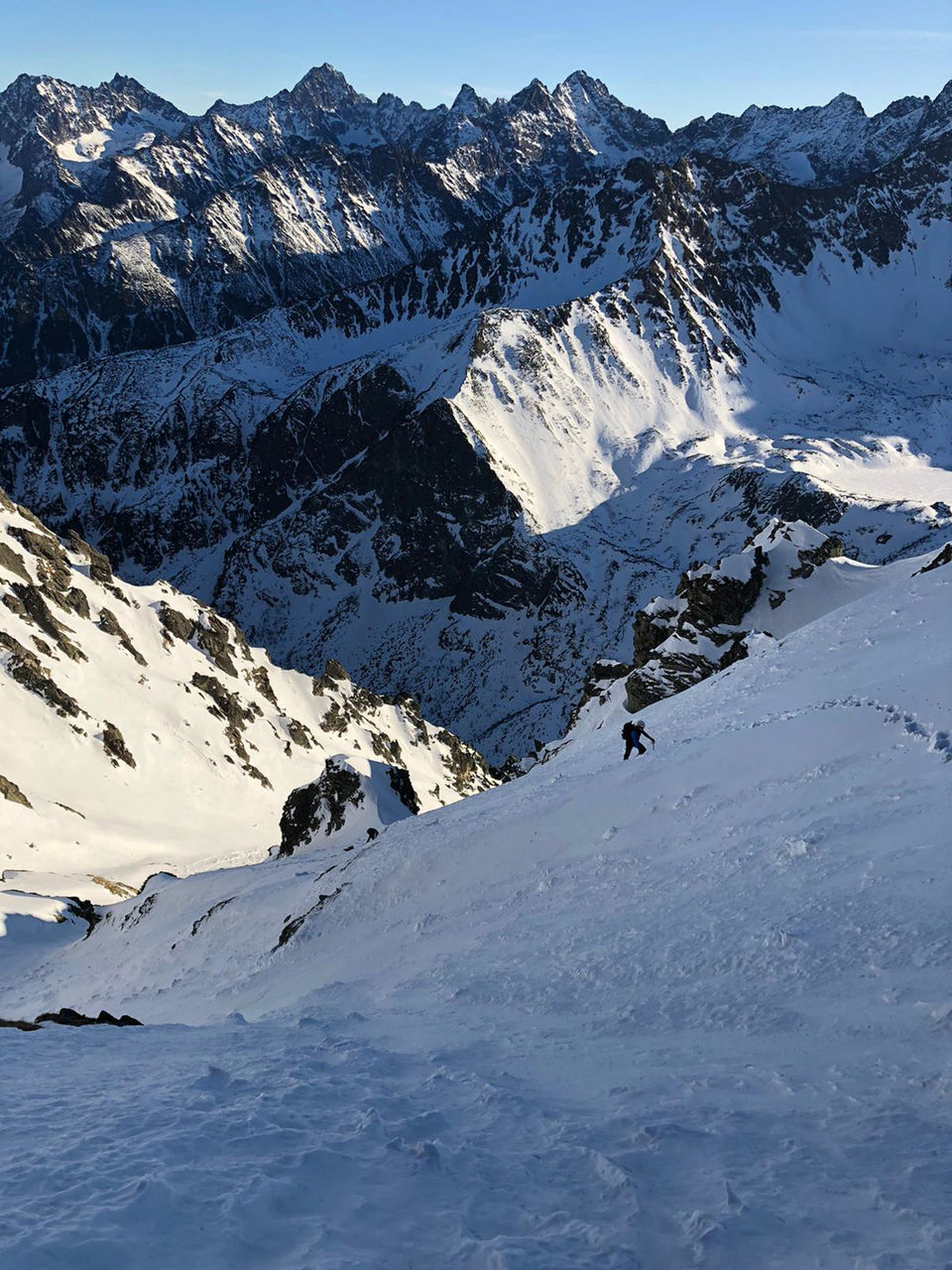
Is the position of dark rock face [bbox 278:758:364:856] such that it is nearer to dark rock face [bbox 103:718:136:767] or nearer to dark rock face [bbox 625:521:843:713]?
dark rock face [bbox 625:521:843:713]

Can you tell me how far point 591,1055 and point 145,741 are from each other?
6585cm

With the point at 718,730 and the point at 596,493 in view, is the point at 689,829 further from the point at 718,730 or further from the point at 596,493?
the point at 596,493

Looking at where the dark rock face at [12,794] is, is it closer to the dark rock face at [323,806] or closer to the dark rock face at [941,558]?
the dark rock face at [323,806]

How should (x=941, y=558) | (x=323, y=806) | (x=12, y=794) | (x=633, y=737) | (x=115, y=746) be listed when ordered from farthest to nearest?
(x=115, y=746)
(x=12, y=794)
(x=323, y=806)
(x=941, y=558)
(x=633, y=737)

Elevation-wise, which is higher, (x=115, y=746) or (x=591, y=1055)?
(x=115, y=746)

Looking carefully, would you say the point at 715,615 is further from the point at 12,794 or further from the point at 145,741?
the point at 145,741

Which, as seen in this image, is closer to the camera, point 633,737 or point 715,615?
point 633,737

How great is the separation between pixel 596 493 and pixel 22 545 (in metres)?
124

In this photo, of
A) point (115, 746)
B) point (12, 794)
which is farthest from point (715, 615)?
point (115, 746)

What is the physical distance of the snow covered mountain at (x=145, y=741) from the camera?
5075cm

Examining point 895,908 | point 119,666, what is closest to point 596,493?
point 119,666

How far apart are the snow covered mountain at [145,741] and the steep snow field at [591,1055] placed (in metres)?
27.6

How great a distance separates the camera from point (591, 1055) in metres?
9.78

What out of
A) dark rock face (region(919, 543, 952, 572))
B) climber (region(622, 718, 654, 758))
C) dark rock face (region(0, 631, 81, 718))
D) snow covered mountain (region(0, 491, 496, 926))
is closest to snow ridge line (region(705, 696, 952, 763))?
climber (region(622, 718, 654, 758))
